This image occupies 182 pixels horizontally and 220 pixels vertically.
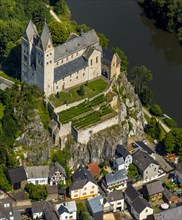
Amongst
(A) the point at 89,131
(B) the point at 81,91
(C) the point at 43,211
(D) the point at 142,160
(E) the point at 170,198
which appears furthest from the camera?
(B) the point at 81,91

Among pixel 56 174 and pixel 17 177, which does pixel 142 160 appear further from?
pixel 17 177

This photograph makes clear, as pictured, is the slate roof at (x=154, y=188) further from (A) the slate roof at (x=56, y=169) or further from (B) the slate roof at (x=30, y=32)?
(B) the slate roof at (x=30, y=32)

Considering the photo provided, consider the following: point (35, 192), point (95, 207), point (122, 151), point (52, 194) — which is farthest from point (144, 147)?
point (35, 192)

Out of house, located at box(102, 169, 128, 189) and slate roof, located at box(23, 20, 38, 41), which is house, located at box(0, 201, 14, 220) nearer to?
house, located at box(102, 169, 128, 189)

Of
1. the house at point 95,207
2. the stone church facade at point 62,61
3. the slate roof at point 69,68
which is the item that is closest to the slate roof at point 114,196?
the house at point 95,207

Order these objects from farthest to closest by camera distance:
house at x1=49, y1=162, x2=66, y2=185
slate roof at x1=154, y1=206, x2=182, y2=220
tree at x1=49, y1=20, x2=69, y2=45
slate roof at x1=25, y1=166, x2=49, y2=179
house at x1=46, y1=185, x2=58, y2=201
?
tree at x1=49, y1=20, x2=69, y2=45
slate roof at x1=25, y1=166, x2=49, y2=179
house at x1=49, y1=162, x2=66, y2=185
house at x1=46, y1=185, x2=58, y2=201
slate roof at x1=154, y1=206, x2=182, y2=220

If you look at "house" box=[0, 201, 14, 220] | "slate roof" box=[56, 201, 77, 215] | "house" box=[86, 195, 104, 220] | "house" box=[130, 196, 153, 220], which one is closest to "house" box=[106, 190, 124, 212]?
"house" box=[86, 195, 104, 220]

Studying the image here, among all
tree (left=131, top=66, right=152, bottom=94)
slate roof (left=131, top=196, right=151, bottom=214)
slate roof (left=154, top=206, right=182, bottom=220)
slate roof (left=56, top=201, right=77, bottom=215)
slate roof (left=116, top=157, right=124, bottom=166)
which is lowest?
slate roof (left=154, top=206, right=182, bottom=220)
